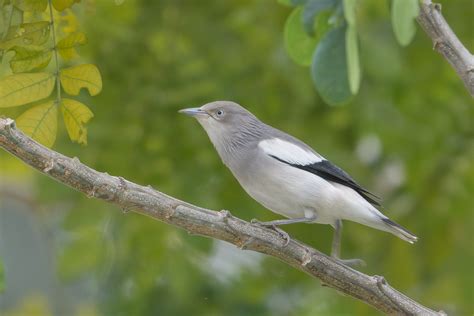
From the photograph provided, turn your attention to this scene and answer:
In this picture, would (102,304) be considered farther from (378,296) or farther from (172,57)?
(378,296)

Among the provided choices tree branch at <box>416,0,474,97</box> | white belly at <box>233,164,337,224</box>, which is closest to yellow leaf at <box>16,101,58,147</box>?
white belly at <box>233,164,337,224</box>

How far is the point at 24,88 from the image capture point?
399cm

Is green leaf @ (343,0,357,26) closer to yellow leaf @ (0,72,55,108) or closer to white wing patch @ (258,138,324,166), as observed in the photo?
yellow leaf @ (0,72,55,108)

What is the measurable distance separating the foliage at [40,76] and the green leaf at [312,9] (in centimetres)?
110

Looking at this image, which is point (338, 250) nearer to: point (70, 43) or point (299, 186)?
point (299, 186)

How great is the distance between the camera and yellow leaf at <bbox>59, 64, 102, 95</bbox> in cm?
402

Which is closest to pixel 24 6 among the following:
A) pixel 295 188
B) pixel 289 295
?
pixel 295 188

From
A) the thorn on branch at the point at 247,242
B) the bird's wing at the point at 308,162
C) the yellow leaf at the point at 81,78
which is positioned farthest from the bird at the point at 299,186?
the yellow leaf at the point at 81,78

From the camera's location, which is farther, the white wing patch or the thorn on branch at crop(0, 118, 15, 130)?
the white wing patch

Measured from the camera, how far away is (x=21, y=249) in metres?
10.7

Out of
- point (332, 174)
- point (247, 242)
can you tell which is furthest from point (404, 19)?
point (332, 174)

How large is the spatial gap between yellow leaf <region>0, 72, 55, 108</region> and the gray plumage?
59.6 inches

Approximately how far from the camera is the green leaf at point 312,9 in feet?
14.1

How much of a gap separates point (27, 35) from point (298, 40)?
1.46 metres
